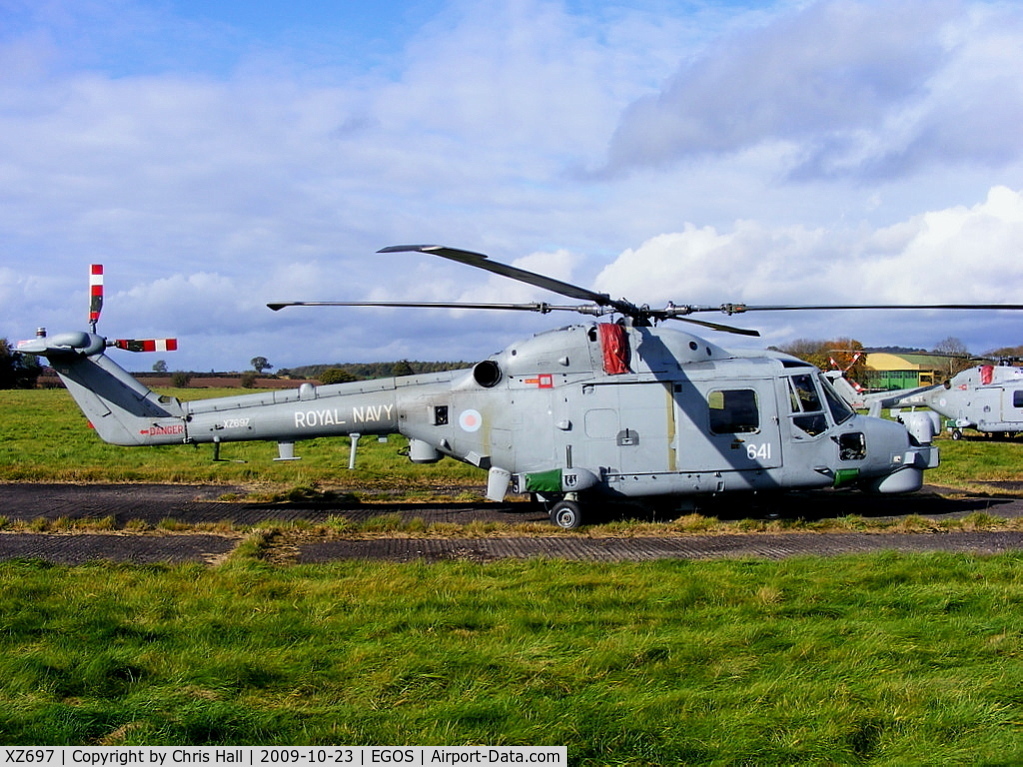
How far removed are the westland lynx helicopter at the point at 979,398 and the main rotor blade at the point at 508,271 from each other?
918 inches

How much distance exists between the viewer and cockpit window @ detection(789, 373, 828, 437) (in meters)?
14.8

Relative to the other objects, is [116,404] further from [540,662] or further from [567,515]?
[540,662]

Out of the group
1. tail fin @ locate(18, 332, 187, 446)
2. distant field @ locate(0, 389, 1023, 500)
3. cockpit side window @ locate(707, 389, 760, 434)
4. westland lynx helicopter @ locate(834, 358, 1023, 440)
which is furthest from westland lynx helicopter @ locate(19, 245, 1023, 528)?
westland lynx helicopter @ locate(834, 358, 1023, 440)

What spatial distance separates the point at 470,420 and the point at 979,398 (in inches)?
1124

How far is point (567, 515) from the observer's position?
14602mm

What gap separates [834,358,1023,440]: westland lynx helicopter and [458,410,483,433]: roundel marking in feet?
74.0

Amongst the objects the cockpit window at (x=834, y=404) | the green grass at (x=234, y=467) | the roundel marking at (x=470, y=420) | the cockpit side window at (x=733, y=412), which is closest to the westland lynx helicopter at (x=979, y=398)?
the cockpit window at (x=834, y=404)

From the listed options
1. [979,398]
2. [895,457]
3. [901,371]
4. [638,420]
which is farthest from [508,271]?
[901,371]

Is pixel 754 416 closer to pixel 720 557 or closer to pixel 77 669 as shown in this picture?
pixel 720 557

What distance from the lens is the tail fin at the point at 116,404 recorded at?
16.2 metres

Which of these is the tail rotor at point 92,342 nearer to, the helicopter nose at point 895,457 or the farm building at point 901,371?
the helicopter nose at point 895,457

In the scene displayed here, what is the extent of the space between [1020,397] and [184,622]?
116ft

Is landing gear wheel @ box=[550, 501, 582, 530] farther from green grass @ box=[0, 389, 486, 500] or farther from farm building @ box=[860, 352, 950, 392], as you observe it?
farm building @ box=[860, 352, 950, 392]

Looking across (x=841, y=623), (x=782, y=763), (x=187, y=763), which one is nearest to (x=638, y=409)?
(x=841, y=623)
